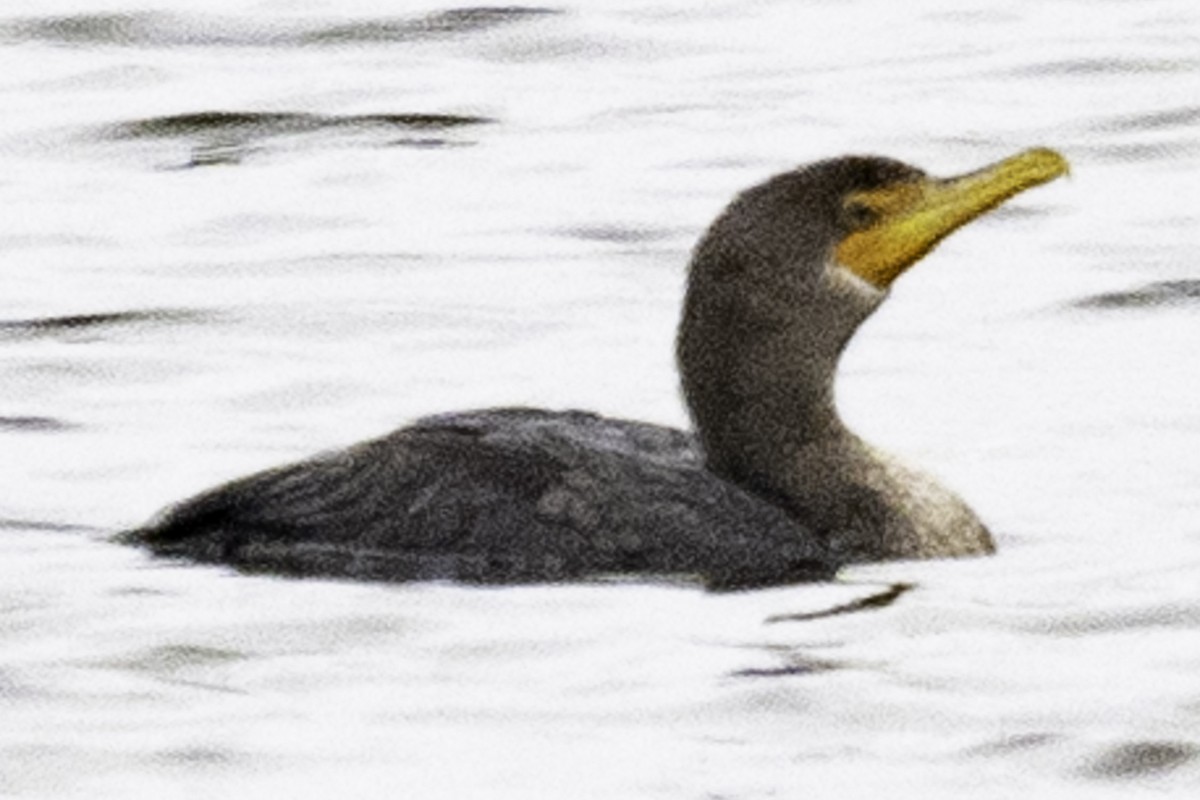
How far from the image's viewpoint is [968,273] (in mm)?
16953

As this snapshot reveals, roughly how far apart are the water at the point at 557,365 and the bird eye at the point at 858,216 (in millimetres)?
839

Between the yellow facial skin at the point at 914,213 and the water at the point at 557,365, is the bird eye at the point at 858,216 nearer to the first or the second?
the yellow facial skin at the point at 914,213

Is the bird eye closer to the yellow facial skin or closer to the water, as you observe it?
the yellow facial skin

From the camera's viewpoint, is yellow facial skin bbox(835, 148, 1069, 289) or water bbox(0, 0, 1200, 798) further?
yellow facial skin bbox(835, 148, 1069, 289)

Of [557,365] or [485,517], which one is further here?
[557,365]

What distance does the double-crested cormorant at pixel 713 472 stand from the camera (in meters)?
12.1

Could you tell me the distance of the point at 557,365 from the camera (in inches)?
608

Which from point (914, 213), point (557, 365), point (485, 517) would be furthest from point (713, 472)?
point (557, 365)

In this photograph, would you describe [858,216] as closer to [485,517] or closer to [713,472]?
[713,472]

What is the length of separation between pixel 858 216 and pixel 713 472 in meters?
0.70

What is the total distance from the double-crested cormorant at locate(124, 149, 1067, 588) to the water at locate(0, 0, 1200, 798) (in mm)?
99

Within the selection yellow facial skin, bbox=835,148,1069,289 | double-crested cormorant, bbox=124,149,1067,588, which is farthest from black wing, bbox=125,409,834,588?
yellow facial skin, bbox=835,148,1069,289

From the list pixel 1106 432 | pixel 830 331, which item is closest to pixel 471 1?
pixel 1106 432

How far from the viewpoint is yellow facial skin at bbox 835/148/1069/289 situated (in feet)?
41.0
